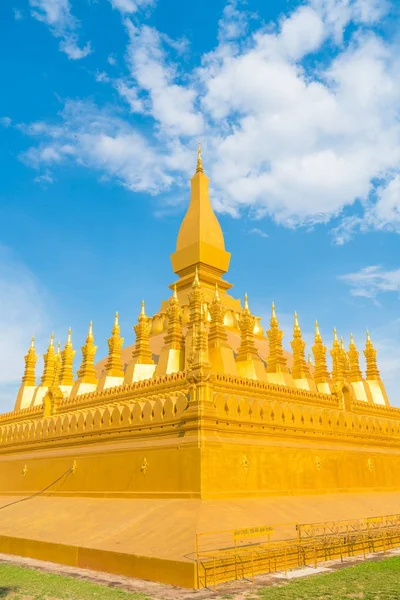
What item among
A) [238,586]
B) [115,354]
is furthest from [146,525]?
[115,354]

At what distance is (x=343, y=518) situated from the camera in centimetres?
1512

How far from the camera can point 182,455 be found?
47.1ft

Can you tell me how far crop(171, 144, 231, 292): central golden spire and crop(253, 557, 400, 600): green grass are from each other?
19216mm

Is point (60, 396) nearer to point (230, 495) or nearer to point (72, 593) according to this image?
point (230, 495)

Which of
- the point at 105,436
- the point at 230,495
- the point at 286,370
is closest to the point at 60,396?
the point at 105,436

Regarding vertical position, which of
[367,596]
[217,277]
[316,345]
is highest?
[217,277]

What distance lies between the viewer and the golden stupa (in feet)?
42.7

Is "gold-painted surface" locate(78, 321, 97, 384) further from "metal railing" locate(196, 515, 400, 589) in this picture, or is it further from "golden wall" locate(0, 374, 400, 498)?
"metal railing" locate(196, 515, 400, 589)

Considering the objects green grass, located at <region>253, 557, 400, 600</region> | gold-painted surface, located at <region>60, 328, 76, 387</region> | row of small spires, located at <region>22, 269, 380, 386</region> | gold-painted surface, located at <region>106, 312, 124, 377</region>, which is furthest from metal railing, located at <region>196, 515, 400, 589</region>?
gold-painted surface, located at <region>60, 328, 76, 387</region>

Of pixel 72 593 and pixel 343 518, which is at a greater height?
pixel 343 518

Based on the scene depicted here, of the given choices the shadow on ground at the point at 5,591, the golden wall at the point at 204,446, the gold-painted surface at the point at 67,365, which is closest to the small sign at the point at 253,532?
the golden wall at the point at 204,446

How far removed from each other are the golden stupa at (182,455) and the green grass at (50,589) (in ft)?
3.70

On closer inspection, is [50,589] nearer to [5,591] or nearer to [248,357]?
[5,591]

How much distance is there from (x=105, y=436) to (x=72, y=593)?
7.62m
